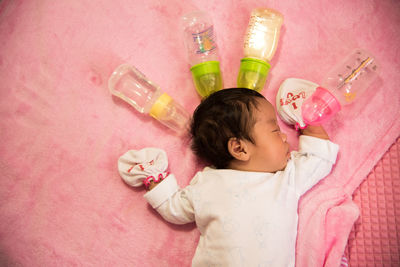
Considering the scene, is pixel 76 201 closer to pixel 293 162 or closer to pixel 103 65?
pixel 103 65

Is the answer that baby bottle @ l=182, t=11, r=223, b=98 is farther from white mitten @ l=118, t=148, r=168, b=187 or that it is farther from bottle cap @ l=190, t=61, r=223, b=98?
white mitten @ l=118, t=148, r=168, b=187

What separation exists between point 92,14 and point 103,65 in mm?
240

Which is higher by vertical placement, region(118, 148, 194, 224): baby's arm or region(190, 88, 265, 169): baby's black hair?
region(190, 88, 265, 169): baby's black hair

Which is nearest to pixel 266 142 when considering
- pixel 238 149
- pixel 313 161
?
pixel 238 149

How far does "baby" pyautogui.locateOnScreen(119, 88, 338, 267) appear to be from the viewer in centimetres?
92

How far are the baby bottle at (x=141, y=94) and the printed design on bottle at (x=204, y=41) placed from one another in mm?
237

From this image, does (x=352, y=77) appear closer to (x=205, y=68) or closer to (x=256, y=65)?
(x=256, y=65)

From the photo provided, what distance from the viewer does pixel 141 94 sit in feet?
3.63

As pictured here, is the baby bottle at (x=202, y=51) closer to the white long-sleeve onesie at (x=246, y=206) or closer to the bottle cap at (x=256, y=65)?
the bottle cap at (x=256, y=65)

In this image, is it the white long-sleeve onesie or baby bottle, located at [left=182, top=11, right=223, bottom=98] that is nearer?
the white long-sleeve onesie

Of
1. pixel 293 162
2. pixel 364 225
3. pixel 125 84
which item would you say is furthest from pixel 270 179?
pixel 125 84

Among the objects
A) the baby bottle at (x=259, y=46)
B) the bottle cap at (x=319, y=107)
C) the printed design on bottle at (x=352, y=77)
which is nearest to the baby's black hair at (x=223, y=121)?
the baby bottle at (x=259, y=46)

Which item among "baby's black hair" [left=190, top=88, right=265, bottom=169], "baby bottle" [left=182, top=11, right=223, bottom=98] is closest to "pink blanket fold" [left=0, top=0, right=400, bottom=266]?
"baby bottle" [left=182, top=11, right=223, bottom=98]

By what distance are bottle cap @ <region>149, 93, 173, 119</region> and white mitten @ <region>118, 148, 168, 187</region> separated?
14cm
